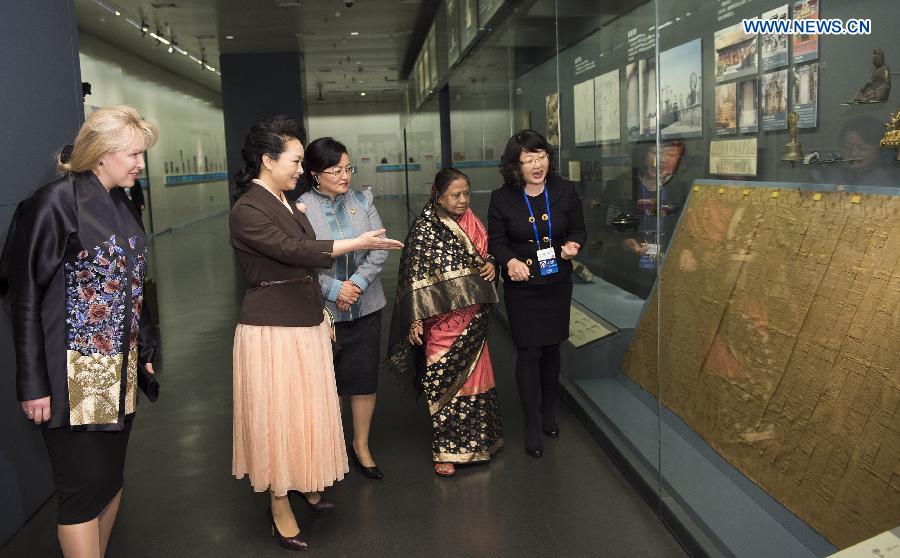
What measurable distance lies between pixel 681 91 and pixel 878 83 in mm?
1208

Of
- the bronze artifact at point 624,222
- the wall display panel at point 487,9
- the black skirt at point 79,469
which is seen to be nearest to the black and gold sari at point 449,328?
the bronze artifact at point 624,222

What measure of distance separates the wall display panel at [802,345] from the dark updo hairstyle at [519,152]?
3.62 ft

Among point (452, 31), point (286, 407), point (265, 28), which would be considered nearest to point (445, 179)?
point (286, 407)

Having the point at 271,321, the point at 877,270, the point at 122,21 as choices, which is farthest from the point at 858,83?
the point at 122,21

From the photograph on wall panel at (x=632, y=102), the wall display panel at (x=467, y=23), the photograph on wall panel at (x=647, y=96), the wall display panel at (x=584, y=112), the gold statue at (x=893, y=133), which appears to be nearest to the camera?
the gold statue at (x=893, y=133)

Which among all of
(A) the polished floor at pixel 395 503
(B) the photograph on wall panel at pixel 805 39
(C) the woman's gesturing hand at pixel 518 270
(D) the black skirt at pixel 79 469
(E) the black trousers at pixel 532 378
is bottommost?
(A) the polished floor at pixel 395 503

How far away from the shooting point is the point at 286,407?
3.15 metres

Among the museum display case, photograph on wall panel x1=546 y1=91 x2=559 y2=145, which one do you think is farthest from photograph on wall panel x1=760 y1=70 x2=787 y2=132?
photograph on wall panel x1=546 y1=91 x2=559 y2=145

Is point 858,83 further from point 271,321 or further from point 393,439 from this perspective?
point 393,439

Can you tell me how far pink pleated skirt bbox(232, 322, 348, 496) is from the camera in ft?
10.2

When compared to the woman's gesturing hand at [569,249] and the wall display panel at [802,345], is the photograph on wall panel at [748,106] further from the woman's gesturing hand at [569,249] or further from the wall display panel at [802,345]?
the woman's gesturing hand at [569,249]

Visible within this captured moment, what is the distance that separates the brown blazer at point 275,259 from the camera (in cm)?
299

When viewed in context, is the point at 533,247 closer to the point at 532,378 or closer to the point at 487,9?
the point at 532,378

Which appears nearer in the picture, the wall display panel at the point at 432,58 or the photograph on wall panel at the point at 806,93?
the photograph on wall panel at the point at 806,93
